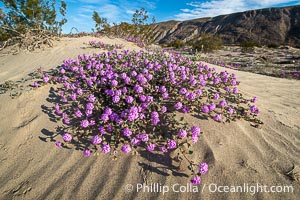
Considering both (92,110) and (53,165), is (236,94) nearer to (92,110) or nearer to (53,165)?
(92,110)

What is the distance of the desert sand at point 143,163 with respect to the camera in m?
1.99

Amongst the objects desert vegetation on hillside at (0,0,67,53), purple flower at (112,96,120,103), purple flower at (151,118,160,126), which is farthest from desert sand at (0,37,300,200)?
desert vegetation on hillside at (0,0,67,53)

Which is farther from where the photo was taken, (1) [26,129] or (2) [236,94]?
(2) [236,94]

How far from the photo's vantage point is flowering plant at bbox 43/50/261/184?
2400mm

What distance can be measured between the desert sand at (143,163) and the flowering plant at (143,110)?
15 cm

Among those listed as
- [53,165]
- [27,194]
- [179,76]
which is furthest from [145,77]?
[27,194]

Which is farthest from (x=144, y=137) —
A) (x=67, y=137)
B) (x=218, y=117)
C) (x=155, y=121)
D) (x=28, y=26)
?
(x=28, y=26)

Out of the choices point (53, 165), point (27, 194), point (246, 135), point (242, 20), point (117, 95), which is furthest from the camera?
point (242, 20)

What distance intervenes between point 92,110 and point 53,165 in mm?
941

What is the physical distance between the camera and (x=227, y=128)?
8.70 feet

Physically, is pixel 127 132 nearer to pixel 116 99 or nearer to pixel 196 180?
pixel 116 99

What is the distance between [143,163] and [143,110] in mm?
793

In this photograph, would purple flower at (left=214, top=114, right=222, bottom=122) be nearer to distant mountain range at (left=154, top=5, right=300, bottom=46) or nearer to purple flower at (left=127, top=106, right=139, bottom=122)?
purple flower at (left=127, top=106, right=139, bottom=122)

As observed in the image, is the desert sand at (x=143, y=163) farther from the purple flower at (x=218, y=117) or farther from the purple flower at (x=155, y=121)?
the purple flower at (x=155, y=121)
